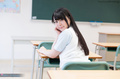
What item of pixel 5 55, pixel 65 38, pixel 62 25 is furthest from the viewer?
pixel 5 55

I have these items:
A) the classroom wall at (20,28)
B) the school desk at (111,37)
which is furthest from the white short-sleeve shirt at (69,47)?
the classroom wall at (20,28)

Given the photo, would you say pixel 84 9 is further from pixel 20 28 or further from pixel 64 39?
pixel 64 39

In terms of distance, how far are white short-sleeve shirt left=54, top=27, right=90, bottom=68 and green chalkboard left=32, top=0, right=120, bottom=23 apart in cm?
323

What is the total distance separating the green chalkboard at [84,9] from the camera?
16.2 ft

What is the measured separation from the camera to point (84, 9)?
5215 millimetres

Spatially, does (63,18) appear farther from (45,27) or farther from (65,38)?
(45,27)

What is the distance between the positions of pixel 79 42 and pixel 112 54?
9.84 ft

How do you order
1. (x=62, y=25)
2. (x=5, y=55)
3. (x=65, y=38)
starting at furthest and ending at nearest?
1. (x=5, y=55)
2. (x=62, y=25)
3. (x=65, y=38)

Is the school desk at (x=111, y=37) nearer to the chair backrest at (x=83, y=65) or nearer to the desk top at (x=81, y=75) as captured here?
the chair backrest at (x=83, y=65)

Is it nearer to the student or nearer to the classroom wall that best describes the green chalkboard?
the classroom wall

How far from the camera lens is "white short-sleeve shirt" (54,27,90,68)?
70.6 inches

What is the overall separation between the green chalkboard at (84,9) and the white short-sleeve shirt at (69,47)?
10.6 feet

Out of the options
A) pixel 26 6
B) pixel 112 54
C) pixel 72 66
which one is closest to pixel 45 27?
pixel 26 6

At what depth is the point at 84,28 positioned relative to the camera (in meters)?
5.33
